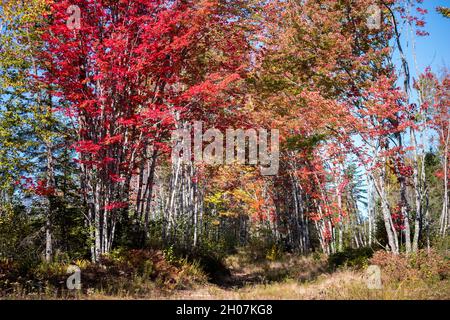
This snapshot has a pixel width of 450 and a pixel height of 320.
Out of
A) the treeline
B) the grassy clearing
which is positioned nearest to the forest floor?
the grassy clearing

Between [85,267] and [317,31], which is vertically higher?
[317,31]

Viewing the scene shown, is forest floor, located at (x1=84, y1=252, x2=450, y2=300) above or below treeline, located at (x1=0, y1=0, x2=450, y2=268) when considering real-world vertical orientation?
below

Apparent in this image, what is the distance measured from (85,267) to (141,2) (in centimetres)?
770

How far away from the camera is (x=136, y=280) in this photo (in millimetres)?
8648

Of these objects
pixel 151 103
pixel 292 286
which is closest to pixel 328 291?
pixel 292 286

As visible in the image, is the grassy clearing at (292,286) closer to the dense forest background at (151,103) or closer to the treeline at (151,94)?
the dense forest background at (151,103)

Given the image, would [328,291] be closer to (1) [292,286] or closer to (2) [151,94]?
(1) [292,286]

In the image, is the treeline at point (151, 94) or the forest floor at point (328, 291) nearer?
the forest floor at point (328, 291)

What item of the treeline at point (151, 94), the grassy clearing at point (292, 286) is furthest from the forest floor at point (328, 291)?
the treeline at point (151, 94)

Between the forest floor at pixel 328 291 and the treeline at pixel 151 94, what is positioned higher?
the treeline at pixel 151 94

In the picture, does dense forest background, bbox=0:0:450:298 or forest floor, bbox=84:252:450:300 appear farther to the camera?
dense forest background, bbox=0:0:450:298

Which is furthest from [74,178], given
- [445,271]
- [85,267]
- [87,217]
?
[445,271]

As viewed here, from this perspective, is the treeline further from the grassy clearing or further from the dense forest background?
the grassy clearing
